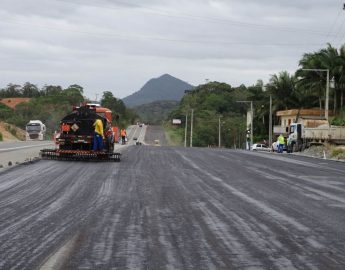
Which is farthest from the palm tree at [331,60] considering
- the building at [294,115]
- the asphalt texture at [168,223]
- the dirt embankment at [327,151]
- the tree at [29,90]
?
the tree at [29,90]

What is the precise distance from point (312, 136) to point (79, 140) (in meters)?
27.5

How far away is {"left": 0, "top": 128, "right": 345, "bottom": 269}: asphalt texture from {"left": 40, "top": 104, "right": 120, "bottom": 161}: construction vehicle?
7.49 m

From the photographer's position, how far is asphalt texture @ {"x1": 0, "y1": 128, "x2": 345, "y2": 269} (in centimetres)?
751

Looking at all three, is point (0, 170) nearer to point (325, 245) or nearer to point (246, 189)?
point (246, 189)

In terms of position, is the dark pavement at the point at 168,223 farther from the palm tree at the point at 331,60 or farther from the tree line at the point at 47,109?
the tree line at the point at 47,109

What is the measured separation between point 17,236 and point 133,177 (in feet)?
33.9

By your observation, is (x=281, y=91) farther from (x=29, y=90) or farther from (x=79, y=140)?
(x=29, y=90)

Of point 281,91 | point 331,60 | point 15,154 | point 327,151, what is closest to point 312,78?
point 331,60

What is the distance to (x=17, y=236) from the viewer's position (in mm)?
8844

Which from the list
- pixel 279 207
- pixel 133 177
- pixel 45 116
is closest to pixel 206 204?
pixel 279 207

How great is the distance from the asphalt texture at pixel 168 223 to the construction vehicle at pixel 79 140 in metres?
7.49

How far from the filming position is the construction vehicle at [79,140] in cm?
2664

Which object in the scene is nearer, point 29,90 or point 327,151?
point 327,151

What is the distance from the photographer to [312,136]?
162 ft
